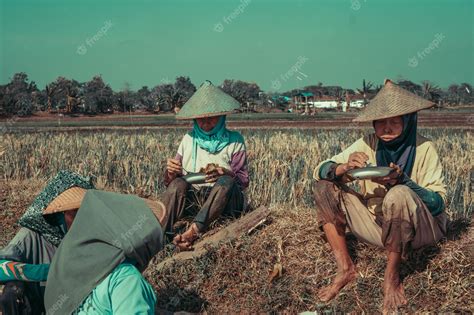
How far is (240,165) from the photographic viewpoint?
18.7 feet

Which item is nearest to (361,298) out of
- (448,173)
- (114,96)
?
(448,173)

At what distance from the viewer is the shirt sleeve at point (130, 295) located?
93.7 inches

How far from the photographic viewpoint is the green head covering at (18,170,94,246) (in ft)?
11.0

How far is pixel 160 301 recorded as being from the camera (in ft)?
15.6

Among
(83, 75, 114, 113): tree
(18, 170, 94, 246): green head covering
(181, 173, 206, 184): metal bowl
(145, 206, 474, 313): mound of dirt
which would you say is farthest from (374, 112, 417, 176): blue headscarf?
(83, 75, 114, 113): tree

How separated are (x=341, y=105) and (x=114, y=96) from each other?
25.6 m

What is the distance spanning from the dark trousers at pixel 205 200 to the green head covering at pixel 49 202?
1.87 m

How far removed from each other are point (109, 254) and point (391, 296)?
8.13ft

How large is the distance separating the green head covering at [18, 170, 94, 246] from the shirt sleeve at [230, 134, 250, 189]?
91.6 inches

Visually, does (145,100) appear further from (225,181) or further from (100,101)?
Result: (225,181)

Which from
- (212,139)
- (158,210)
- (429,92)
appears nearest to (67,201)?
(158,210)

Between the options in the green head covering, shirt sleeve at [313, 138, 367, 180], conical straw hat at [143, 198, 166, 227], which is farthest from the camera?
shirt sleeve at [313, 138, 367, 180]

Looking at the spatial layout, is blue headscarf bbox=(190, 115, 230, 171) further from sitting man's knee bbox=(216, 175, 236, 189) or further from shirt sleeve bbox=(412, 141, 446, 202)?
shirt sleeve bbox=(412, 141, 446, 202)

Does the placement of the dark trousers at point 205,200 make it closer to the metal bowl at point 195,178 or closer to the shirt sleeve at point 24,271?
the metal bowl at point 195,178
